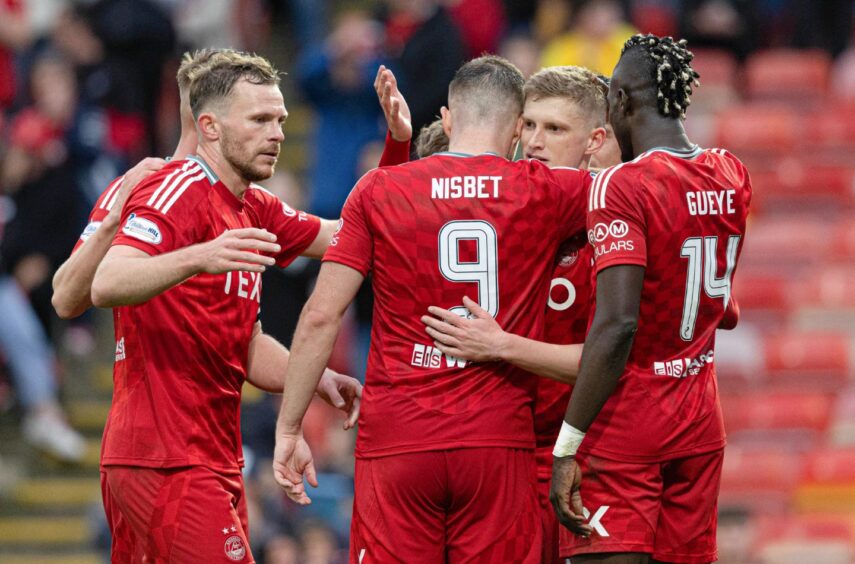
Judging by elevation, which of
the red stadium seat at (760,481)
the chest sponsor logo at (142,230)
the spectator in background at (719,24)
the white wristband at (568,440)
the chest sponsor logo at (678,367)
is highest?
the spectator in background at (719,24)

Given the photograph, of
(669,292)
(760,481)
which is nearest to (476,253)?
(669,292)

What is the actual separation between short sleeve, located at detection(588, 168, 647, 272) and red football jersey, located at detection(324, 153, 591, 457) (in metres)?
0.27

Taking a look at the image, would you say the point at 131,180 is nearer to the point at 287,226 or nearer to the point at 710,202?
the point at 287,226

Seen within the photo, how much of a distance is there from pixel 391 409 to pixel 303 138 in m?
10.8

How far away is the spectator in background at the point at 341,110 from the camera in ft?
46.1

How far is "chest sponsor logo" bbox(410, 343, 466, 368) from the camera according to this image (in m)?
6.50

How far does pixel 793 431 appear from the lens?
12.6 meters

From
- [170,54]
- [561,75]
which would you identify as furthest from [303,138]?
[561,75]

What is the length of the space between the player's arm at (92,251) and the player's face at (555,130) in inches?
65.3

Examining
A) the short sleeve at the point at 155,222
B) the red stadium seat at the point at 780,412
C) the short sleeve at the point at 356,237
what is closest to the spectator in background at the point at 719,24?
the red stadium seat at the point at 780,412

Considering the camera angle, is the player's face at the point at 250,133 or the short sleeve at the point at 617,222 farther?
the player's face at the point at 250,133

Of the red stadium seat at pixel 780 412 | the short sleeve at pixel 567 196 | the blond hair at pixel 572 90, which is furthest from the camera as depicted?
the red stadium seat at pixel 780 412

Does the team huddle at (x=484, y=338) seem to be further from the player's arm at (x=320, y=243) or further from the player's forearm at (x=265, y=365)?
the player's arm at (x=320, y=243)

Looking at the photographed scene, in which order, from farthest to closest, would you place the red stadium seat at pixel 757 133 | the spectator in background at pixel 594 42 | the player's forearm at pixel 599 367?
the red stadium seat at pixel 757 133
the spectator in background at pixel 594 42
the player's forearm at pixel 599 367
